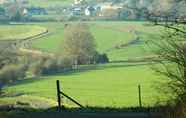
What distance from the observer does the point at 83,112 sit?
10539 millimetres

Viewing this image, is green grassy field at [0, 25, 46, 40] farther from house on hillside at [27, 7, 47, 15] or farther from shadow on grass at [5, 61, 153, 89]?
shadow on grass at [5, 61, 153, 89]

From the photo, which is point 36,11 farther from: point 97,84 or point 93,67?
point 97,84

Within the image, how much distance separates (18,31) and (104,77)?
22762 mm

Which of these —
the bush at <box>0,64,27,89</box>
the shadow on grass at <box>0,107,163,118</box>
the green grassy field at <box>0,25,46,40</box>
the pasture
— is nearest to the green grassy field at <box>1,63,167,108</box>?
the pasture

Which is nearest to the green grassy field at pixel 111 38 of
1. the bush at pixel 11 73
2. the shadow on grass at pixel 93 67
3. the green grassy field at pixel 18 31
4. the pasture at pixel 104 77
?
the pasture at pixel 104 77

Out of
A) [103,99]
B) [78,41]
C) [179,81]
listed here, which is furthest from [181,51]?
[78,41]

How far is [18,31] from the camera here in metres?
60.4

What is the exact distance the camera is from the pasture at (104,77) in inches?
1076

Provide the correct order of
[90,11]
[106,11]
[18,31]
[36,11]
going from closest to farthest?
1. [18,31]
2. [106,11]
3. [90,11]
4. [36,11]

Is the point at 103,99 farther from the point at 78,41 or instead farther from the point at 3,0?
the point at 3,0

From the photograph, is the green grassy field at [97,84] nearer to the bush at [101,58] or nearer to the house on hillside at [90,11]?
the bush at [101,58]

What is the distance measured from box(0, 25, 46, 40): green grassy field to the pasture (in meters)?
1.84

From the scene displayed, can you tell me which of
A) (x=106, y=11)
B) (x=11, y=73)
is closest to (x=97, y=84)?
(x=11, y=73)

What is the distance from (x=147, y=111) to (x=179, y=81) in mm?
1034
